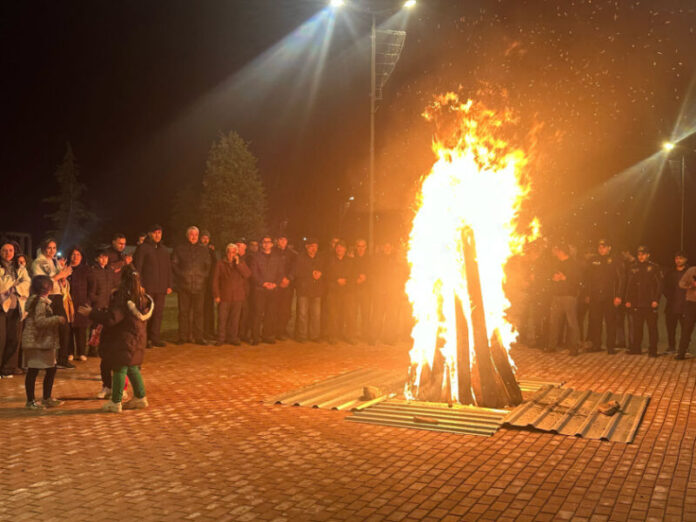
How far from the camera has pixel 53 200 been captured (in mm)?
62875

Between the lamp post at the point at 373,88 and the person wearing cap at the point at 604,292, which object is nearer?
the person wearing cap at the point at 604,292

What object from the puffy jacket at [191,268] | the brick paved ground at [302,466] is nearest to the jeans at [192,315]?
the puffy jacket at [191,268]

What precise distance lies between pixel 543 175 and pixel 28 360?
23.3 m

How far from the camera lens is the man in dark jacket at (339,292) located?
15.2 m

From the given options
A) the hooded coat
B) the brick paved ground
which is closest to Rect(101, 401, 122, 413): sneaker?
the brick paved ground

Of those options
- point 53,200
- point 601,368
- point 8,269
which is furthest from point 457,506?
point 53,200

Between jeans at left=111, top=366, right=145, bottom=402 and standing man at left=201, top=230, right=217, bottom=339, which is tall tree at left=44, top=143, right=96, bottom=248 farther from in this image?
jeans at left=111, top=366, right=145, bottom=402

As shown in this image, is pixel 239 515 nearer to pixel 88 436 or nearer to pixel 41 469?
pixel 41 469

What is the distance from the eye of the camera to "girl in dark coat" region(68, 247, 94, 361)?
12.5m

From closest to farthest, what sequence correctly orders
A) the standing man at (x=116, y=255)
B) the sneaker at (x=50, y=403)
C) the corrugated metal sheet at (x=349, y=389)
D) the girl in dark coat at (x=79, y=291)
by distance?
the sneaker at (x=50, y=403), the corrugated metal sheet at (x=349, y=389), the girl in dark coat at (x=79, y=291), the standing man at (x=116, y=255)

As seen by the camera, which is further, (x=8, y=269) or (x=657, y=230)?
(x=657, y=230)

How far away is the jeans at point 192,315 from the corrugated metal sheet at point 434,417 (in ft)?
21.5

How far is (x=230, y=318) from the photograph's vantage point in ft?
48.1

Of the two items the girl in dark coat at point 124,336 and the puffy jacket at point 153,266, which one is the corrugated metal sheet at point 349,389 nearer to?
the girl in dark coat at point 124,336
